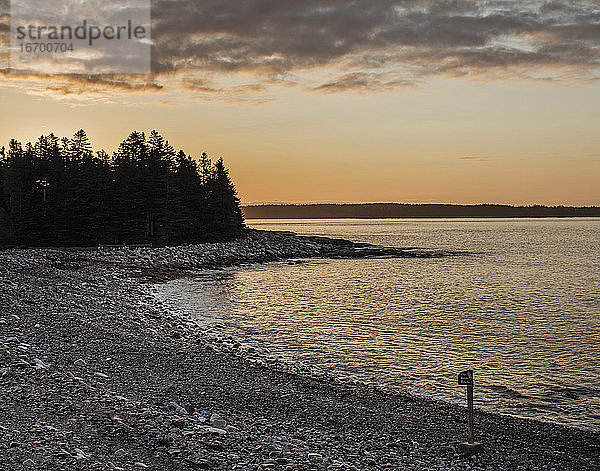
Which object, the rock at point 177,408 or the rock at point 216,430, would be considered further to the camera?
the rock at point 177,408

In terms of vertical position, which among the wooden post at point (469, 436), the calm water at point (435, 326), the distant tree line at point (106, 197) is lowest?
the calm water at point (435, 326)

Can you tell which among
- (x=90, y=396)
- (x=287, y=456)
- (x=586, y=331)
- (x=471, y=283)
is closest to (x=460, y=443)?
(x=287, y=456)

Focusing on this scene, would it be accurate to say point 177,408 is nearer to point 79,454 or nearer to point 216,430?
point 216,430

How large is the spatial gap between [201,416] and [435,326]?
54.9ft

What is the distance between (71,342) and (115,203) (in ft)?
165

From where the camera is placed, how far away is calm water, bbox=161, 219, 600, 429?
15703 millimetres

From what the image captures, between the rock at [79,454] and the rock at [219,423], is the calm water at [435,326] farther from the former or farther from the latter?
the rock at [79,454]

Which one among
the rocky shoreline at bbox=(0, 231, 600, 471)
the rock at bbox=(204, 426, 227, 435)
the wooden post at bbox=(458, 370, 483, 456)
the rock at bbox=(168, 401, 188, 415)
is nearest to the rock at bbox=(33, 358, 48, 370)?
the rocky shoreline at bbox=(0, 231, 600, 471)

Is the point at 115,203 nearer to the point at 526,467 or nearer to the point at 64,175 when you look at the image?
the point at 64,175

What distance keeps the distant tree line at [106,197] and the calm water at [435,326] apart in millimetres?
20690

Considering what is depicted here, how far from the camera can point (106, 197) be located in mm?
62812

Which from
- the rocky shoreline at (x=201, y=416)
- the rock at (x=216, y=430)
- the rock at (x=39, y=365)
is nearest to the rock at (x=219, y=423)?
the rocky shoreline at (x=201, y=416)

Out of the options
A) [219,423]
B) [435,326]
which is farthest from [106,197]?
[219,423]

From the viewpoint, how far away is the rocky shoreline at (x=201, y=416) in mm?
9000
